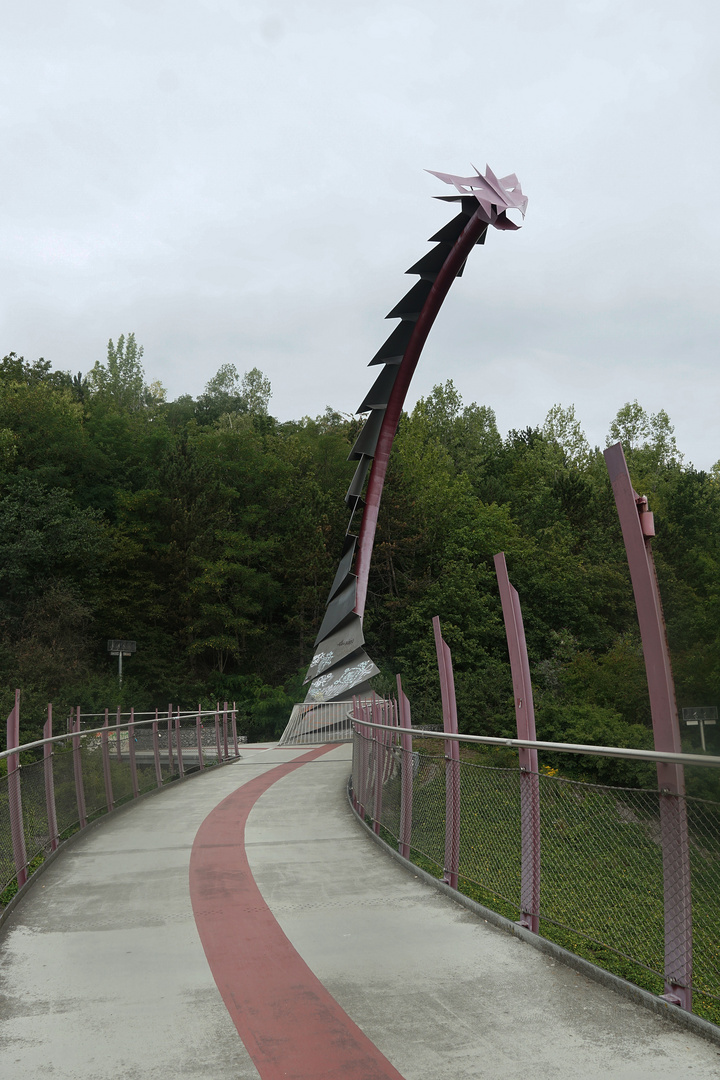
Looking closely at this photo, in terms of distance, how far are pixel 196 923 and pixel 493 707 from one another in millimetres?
35322

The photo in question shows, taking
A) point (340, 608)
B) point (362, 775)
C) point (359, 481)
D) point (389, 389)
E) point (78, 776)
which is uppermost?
point (389, 389)

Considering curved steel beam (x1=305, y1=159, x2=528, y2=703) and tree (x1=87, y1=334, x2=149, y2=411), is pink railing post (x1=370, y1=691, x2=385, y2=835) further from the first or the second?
tree (x1=87, y1=334, x2=149, y2=411)

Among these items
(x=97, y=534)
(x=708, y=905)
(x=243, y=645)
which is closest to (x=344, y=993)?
(x=708, y=905)

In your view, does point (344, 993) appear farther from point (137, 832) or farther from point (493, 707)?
point (493, 707)

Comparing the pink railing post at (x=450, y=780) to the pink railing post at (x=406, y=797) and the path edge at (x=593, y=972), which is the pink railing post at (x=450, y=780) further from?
the pink railing post at (x=406, y=797)

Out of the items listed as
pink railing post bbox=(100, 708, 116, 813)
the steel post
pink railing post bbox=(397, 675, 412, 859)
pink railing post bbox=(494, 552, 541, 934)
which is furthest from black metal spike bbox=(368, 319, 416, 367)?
pink railing post bbox=(494, 552, 541, 934)

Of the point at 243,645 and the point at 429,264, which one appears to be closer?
the point at 429,264

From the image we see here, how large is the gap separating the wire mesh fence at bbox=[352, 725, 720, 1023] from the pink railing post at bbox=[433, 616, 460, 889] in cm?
5

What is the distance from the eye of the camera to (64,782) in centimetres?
964

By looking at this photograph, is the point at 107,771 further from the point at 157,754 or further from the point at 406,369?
the point at 406,369

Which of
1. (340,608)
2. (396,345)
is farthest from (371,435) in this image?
(340,608)

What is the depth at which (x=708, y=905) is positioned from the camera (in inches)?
A: 230

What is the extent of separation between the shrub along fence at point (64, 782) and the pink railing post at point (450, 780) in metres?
3.34

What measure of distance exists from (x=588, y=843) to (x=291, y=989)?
324cm
